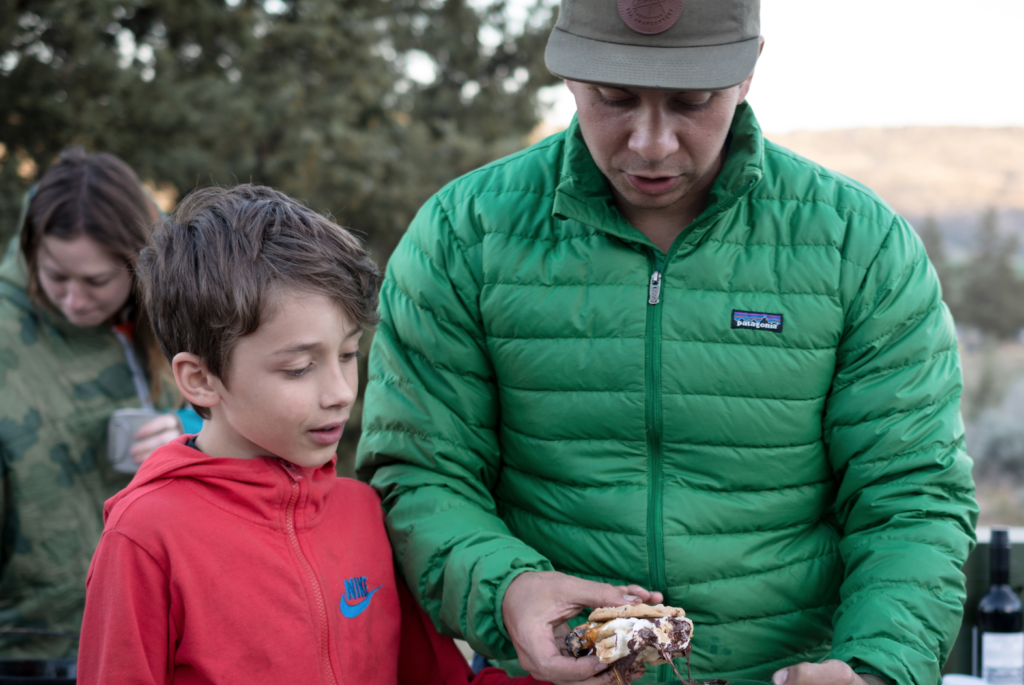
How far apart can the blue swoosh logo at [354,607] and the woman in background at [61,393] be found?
1.03m

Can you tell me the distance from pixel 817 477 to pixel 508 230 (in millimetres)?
844

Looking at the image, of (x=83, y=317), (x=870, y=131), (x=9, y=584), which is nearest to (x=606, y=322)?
(x=83, y=317)

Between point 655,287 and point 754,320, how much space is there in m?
0.21

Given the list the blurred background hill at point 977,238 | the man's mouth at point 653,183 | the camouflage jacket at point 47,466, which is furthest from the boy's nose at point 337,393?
the blurred background hill at point 977,238

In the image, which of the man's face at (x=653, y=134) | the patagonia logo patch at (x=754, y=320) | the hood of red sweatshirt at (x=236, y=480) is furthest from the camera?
the patagonia logo patch at (x=754, y=320)

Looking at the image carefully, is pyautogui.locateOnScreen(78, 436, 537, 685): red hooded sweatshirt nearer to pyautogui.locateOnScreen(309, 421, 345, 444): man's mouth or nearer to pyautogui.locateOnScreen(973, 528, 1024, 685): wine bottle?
pyautogui.locateOnScreen(309, 421, 345, 444): man's mouth

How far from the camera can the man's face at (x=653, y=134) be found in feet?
5.42

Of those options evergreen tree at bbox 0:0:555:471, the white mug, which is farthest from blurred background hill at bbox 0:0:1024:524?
the white mug

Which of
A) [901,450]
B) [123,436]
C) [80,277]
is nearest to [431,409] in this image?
[901,450]

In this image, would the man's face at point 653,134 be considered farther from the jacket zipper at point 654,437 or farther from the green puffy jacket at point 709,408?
the jacket zipper at point 654,437

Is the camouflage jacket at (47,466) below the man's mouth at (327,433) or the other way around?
below

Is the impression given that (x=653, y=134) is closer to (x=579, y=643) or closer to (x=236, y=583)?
(x=579, y=643)

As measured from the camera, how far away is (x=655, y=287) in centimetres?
178

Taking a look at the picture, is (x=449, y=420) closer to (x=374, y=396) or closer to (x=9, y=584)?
(x=374, y=396)
